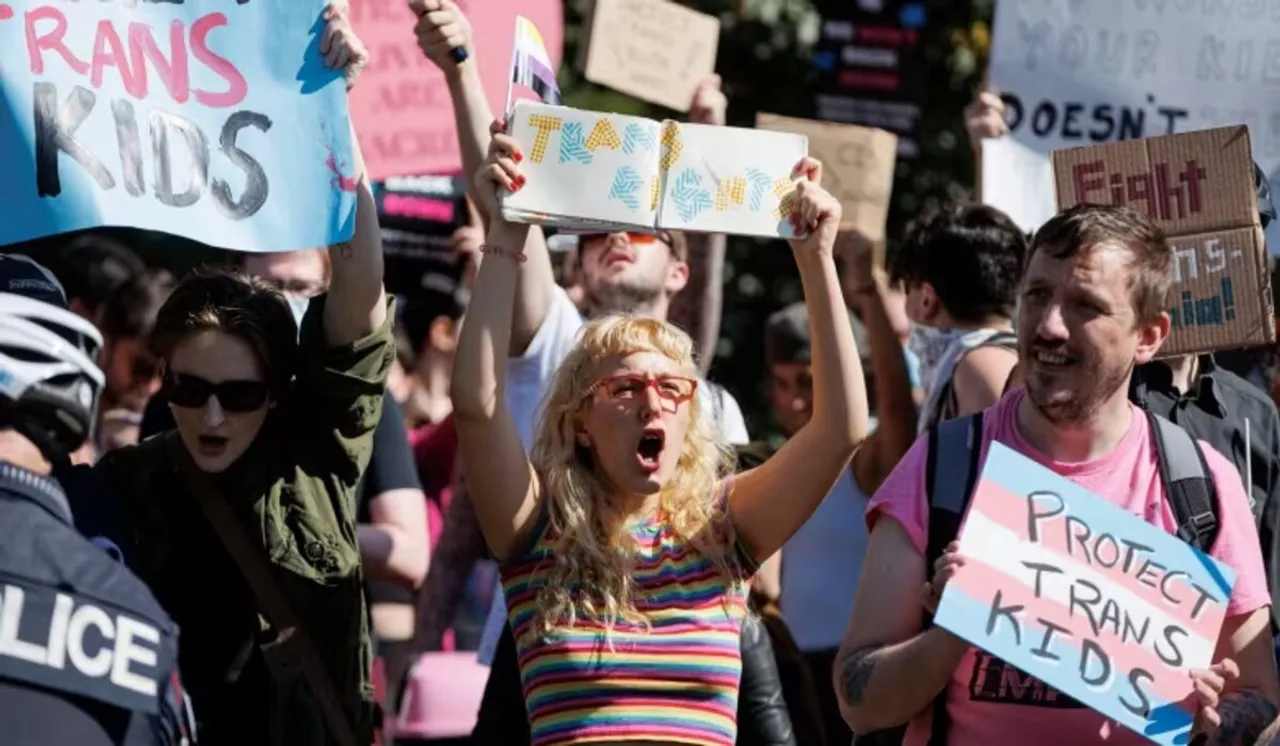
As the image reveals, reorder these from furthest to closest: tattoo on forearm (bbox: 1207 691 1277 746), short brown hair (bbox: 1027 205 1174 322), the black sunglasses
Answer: the black sunglasses, short brown hair (bbox: 1027 205 1174 322), tattoo on forearm (bbox: 1207 691 1277 746)

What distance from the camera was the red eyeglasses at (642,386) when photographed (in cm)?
439

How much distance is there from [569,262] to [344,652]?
10.0 feet

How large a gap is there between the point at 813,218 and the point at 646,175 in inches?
12.5

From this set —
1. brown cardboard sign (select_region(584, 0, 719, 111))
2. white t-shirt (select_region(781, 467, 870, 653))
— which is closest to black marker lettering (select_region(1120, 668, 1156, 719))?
white t-shirt (select_region(781, 467, 870, 653))

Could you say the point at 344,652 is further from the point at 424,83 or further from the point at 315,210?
the point at 424,83

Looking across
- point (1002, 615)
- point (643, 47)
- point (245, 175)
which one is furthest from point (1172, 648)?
point (643, 47)

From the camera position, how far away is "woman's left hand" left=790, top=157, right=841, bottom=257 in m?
4.30

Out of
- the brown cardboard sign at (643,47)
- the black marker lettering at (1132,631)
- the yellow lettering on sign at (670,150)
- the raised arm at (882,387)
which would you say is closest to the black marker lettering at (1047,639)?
the black marker lettering at (1132,631)

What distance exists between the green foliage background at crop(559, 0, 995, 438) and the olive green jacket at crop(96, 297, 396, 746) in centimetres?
751

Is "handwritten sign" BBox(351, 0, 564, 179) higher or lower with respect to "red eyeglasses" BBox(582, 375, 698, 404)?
higher

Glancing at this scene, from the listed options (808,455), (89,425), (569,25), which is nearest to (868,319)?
(808,455)

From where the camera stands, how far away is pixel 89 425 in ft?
11.8

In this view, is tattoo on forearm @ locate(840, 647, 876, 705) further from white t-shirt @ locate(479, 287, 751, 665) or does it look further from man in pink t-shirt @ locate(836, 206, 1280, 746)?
white t-shirt @ locate(479, 287, 751, 665)

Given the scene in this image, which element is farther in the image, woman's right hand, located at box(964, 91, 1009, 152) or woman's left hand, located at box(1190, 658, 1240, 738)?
woman's right hand, located at box(964, 91, 1009, 152)
